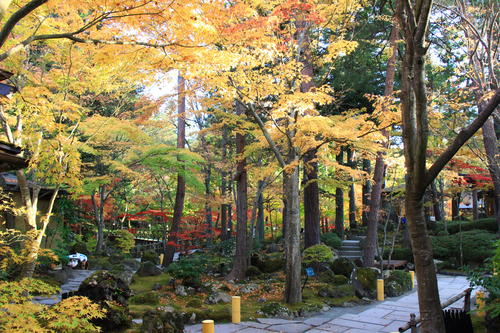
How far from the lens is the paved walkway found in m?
8.15

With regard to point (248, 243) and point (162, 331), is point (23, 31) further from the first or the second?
point (248, 243)

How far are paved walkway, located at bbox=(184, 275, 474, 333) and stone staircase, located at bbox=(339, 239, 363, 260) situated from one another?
9430mm

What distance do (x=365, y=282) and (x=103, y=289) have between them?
8443 millimetres

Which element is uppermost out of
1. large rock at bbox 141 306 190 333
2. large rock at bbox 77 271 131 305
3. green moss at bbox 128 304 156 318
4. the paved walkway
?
large rock at bbox 77 271 131 305

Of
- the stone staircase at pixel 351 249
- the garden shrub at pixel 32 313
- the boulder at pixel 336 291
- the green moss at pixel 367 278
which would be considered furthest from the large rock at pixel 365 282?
the garden shrub at pixel 32 313

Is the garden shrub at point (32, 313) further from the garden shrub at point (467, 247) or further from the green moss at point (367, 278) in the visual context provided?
the garden shrub at point (467, 247)

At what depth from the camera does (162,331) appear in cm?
671

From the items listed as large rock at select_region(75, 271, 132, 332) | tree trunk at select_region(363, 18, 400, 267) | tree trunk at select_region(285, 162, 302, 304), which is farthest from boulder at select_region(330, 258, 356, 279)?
large rock at select_region(75, 271, 132, 332)

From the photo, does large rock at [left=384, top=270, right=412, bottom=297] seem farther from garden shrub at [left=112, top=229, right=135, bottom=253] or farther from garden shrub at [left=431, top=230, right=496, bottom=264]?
garden shrub at [left=112, top=229, right=135, bottom=253]

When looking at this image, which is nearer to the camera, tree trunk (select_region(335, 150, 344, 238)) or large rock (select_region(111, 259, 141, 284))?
large rock (select_region(111, 259, 141, 284))

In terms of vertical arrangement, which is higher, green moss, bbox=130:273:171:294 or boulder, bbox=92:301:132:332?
boulder, bbox=92:301:132:332

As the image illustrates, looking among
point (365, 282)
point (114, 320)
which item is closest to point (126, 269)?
point (114, 320)

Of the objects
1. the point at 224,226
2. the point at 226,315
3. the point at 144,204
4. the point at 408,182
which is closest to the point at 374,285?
the point at 226,315

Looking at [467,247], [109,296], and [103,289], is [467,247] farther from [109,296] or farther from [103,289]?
[103,289]
